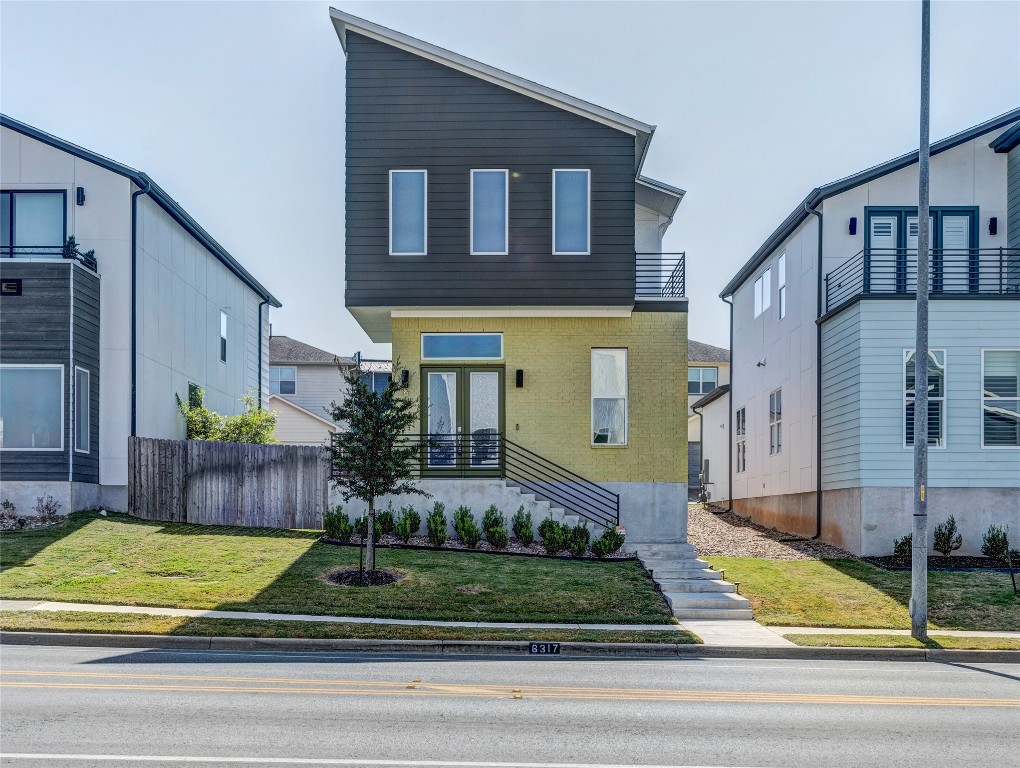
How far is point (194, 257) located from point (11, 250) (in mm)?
6331

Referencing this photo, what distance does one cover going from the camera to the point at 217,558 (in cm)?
1969

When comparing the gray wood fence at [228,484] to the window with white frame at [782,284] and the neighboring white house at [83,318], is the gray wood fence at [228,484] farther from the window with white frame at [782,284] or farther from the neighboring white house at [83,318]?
the window with white frame at [782,284]

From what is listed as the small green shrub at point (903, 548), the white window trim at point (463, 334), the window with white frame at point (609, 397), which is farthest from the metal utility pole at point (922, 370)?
the white window trim at point (463, 334)

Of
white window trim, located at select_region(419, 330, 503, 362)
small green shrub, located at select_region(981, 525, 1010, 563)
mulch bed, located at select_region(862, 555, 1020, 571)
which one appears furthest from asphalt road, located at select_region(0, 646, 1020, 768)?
white window trim, located at select_region(419, 330, 503, 362)

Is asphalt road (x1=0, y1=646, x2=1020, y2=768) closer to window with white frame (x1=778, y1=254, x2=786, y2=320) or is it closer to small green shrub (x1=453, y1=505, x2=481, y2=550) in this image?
small green shrub (x1=453, y1=505, x2=481, y2=550)

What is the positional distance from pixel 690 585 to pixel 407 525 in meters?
6.05

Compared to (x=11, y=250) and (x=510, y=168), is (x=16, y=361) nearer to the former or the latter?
(x=11, y=250)

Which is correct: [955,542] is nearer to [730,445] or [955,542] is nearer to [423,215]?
→ [423,215]

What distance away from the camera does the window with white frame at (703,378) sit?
5803cm

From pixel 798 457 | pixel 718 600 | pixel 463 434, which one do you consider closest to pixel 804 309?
pixel 798 457

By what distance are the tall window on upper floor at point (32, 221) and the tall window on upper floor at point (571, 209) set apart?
1112 cm

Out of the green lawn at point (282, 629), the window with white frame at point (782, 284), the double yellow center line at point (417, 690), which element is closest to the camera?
the double yellow center line at point (417, 690)

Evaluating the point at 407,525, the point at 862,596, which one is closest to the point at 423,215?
the point at 407,525

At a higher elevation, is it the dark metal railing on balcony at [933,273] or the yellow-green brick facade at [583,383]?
the dark metal railing on balcony at [933,273]
